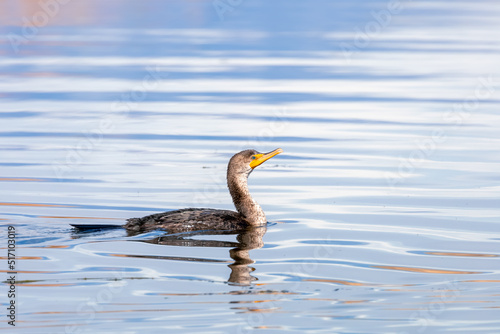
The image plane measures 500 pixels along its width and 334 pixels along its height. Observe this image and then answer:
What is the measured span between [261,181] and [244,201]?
92.4 inches

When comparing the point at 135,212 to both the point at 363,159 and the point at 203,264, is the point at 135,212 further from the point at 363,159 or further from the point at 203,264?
the point at 363,159

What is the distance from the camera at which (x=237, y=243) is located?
12000mm

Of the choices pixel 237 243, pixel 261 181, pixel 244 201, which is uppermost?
pixel 261 181

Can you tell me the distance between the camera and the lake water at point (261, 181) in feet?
30.4

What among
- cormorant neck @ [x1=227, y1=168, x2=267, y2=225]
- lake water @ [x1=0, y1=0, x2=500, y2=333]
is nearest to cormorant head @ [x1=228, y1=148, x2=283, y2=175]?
cormorant neck @ [x1=227, y1=168, x2=267, y2=225]

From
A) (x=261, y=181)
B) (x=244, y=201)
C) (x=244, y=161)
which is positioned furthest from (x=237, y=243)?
(x=261, y=181)

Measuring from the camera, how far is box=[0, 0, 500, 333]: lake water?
926cm

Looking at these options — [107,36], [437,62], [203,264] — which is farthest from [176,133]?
[107,36]

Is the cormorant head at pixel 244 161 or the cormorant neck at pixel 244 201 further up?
the cormorant head at pixel 244 161

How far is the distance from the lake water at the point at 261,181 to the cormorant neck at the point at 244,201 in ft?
1.18

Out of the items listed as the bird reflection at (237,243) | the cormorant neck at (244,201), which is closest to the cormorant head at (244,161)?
the cormorant neck at (244,201)

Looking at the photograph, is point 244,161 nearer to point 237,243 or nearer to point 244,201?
point 244,201

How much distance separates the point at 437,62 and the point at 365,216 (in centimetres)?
1669

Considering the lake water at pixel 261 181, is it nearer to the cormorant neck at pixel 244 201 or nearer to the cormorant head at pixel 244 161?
the cormorant neck at pixel 244 201
